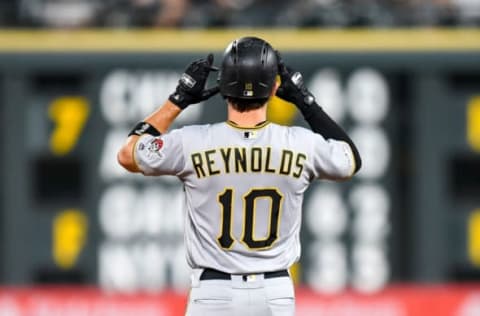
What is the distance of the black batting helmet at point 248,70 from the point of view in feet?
18.2

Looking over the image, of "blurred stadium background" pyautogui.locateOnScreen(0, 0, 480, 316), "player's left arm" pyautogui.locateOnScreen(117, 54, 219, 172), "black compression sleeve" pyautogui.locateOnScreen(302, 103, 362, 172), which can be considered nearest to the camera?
"player's left arm" pyautogui.locateOnScreen(117, 54, 219, 172)

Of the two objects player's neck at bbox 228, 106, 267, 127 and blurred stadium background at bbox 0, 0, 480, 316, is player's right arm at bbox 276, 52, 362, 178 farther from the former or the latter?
blurred stadium background at bbox 0, 0, 480, 316

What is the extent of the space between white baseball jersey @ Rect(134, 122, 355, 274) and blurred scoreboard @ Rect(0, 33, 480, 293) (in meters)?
4.06

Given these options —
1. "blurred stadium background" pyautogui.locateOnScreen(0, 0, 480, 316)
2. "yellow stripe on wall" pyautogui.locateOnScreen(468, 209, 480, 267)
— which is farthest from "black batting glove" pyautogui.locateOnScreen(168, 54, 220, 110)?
"yellow stripe on wall" pyautogui.locateOnScreen(468, 209, 480, 267)

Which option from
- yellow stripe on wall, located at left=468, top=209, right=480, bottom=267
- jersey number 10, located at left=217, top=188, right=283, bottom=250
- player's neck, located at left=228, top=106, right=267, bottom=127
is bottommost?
yellow stripe on wall, located at left=468, top=209, right=480, bottom=267

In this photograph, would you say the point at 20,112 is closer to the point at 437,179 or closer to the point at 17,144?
the point at 17,144

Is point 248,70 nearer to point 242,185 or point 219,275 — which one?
point 242,185

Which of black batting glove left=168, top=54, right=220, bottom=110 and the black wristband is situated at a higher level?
black batting glove left=168, top=54, right=220, bottom=110

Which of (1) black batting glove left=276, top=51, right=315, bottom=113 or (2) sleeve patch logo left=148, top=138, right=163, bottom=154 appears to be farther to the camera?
(1) black batting glove left=276, top=51, right=315, bottom=113

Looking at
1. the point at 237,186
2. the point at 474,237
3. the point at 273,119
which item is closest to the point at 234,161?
the point at 237,186

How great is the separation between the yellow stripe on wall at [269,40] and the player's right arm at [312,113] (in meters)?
3.93

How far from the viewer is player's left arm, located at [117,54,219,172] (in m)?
5.68

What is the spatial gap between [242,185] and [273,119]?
13.6 ft

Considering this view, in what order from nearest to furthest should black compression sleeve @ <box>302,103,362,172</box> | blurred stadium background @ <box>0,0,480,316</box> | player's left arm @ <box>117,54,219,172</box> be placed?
player's left arm @ <box>117,54,219,172</box>
black compression sleeve @ <box>302,103,362,172</box>
blurred stadium background @ <box>0,0,480,316</box>
